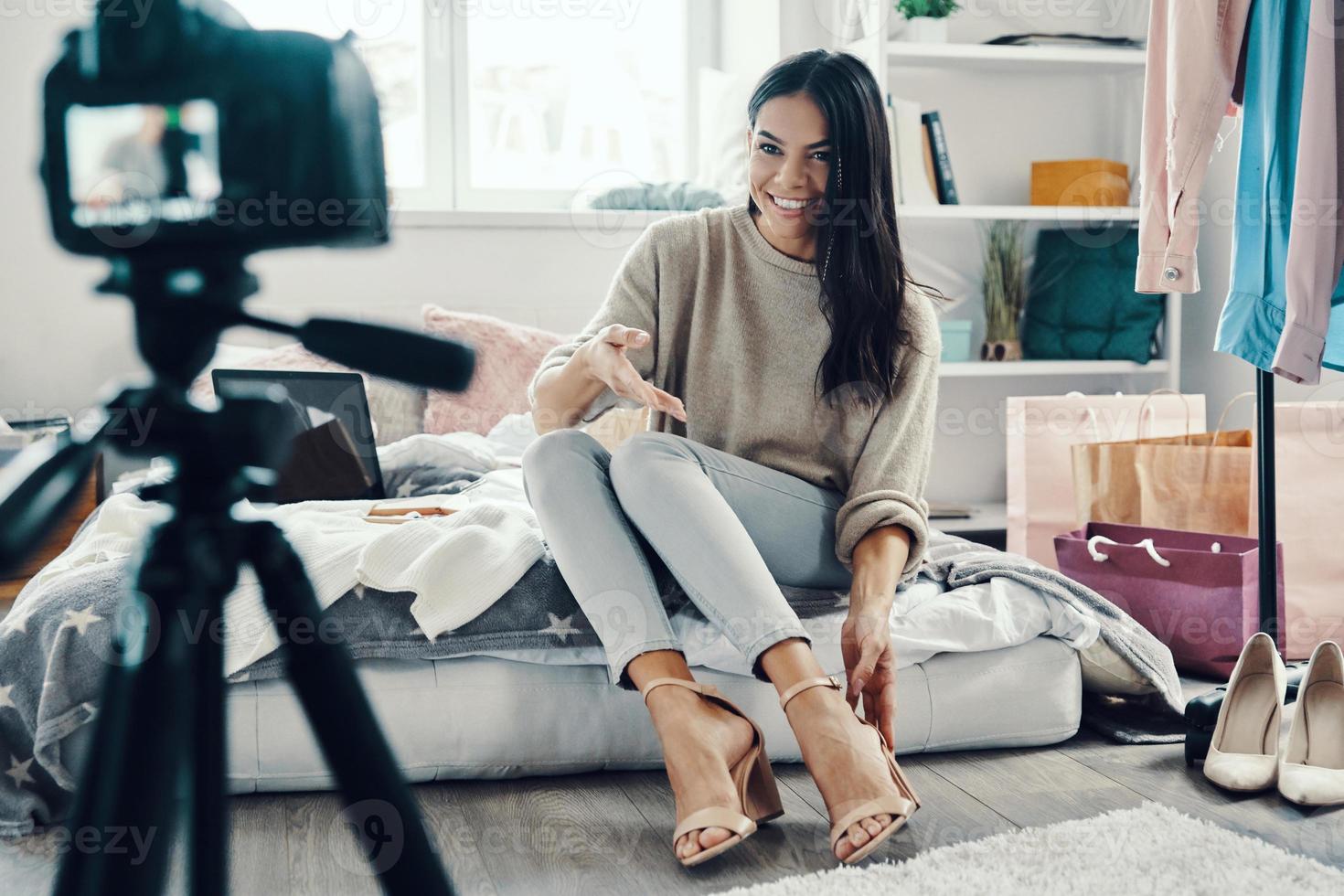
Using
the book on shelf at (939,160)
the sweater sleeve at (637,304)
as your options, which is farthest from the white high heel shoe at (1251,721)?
the book on shelf at (939,160)

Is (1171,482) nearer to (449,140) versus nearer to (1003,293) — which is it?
(1003,293)

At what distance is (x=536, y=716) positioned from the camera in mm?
1260

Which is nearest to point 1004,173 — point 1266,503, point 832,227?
point 1266,503

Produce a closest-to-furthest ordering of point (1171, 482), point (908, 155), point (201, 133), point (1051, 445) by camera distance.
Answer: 1. point (201, 133)
2. point (1171, 482)
3. point (1051, 445)
4. point (908, 155)

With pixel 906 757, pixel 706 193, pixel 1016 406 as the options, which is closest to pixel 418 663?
pixel 906 757

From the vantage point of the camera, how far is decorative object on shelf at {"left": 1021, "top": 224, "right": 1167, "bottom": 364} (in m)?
2.77

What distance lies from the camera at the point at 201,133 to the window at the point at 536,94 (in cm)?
261

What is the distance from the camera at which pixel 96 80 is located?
0.23 m

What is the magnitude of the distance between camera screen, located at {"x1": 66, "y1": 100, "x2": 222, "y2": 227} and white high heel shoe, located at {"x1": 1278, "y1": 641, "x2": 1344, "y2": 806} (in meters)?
1.22

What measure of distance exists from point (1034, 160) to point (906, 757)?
204cm

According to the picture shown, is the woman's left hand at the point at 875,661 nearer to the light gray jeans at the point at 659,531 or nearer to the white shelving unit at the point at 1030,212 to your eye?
the light gray jeans at the point at 659,531

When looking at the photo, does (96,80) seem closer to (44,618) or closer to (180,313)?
(180,313)

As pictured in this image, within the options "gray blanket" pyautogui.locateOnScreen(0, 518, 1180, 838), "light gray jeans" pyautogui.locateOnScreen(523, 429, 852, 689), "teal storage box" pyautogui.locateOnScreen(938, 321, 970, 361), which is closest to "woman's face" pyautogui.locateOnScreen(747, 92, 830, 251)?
"light gray jeans" pyautogui.locateOnScreen(523, 429, 852, 689)

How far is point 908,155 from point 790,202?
146cm
